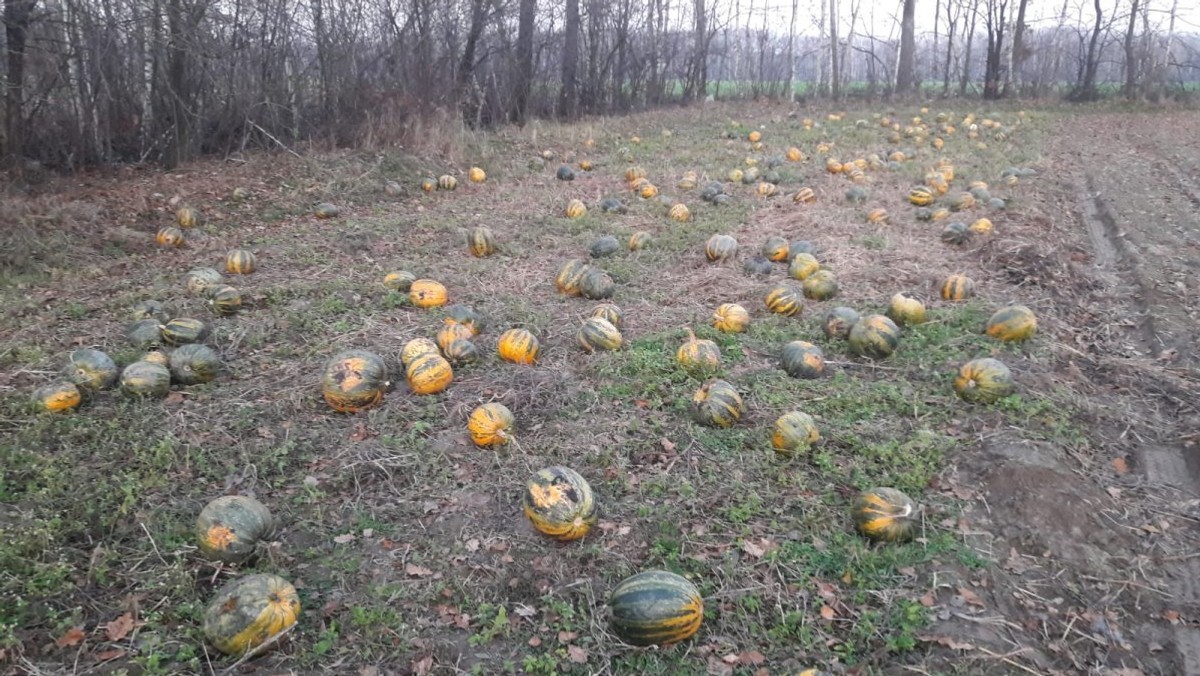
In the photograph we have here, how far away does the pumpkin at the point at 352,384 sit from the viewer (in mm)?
5129

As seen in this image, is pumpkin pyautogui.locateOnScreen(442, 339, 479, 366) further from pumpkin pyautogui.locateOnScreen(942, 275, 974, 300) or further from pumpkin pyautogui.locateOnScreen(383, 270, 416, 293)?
pumpkin pyautogui.locateOnScreen(942, 275, 974, 300)

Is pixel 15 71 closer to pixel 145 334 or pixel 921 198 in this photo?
pixel 145 334

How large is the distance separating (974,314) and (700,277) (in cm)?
273

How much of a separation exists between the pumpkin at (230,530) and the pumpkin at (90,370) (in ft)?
6.94

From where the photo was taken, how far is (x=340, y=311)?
22.5 ft

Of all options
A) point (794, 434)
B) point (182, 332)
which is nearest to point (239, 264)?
point (182, 332)

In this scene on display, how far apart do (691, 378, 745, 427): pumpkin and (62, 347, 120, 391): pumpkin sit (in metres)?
4.29

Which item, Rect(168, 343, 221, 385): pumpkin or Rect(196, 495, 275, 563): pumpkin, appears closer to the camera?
Rect(196, 495, 275, 563): pumpkin

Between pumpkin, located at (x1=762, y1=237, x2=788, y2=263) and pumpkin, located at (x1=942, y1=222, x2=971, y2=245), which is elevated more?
pumpkin, located at (x1=942, y1=222, x2=971, y2=245)

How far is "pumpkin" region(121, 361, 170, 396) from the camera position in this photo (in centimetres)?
518

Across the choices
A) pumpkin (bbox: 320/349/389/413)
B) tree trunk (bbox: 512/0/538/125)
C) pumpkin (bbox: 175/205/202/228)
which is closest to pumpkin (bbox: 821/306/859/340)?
pumpkin (bbox: 320/349/389/413)

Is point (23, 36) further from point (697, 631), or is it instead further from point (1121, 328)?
point (1121, 328)

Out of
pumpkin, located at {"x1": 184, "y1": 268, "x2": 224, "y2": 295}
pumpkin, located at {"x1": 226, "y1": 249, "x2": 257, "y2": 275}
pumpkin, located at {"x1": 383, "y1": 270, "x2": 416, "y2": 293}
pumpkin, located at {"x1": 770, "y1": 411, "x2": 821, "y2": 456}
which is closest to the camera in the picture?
pumpkin, located at {"x1": 770, "y1": 411, "x2": 821, "y2": 456}

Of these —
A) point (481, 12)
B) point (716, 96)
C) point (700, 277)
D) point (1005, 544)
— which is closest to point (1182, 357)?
point (1005, 544)
